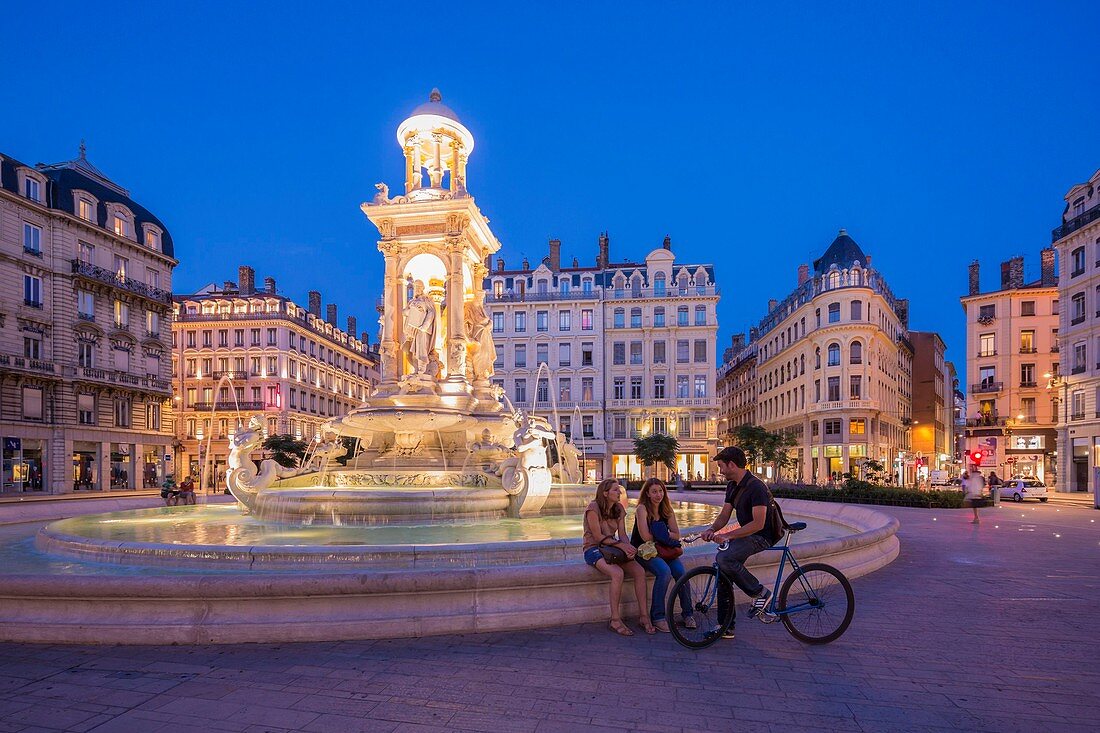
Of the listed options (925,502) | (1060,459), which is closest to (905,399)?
(1060,459)

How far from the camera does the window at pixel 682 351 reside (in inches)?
2621

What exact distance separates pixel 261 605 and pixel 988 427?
70933 millimetres

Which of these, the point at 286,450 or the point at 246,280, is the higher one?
the point at 246,280

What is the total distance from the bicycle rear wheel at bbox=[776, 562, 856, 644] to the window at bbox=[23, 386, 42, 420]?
5012 cm

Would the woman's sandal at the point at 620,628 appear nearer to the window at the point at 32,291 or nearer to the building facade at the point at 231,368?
the window at the point at 32,291

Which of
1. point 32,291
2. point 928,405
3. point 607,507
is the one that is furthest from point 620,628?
point 928,405

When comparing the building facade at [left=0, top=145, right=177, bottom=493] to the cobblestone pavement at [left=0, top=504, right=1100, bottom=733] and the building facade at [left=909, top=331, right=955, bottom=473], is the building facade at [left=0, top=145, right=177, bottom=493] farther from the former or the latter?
the building facade at [left=909, top=331, right=955, bottom=473]

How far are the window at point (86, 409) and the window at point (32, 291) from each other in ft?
21.2

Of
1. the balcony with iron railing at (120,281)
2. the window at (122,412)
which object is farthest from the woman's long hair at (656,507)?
the window at (122,412)

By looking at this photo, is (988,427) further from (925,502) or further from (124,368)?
(124,368)

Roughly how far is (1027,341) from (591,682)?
73834mm

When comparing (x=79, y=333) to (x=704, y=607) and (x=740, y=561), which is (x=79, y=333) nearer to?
(x=704, y=607)

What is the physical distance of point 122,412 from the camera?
51.1 metres

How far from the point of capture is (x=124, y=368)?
51.6 m
